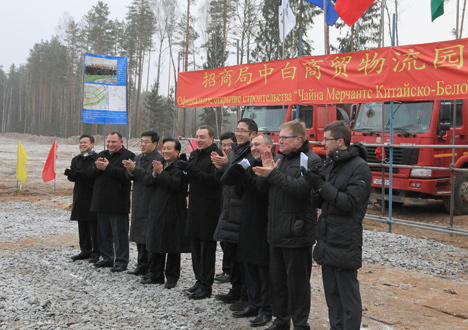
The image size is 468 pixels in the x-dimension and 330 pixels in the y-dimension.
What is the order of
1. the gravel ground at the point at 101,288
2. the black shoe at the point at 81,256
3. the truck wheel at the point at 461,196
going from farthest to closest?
the truck wheel at the point at 461,196
the black shoe at the point at 81,256
the gravel ground at the point at 101,288

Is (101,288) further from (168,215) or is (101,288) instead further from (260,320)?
(260,320)

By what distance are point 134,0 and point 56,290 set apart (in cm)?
4297

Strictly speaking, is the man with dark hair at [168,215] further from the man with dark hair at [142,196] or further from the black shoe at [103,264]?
the black shoe at [103,264]

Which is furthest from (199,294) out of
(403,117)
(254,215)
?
(403,117)

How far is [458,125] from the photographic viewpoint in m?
10.4

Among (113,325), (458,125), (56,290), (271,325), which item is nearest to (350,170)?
(271,325)

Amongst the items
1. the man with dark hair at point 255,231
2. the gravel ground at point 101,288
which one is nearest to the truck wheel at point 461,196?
the gravel ground at point 101,288

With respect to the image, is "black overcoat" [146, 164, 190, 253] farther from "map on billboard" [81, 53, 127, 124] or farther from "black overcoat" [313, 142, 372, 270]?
"map on billboard" [81, 53, 127, 124]

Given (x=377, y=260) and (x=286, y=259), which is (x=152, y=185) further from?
(x=377, y=260)

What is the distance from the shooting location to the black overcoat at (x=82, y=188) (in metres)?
6.77

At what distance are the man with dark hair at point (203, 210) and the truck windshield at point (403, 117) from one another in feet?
19.1

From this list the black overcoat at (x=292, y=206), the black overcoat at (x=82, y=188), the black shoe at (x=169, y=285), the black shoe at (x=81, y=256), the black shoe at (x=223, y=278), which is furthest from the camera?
the black shoe at (x=81, y=256)

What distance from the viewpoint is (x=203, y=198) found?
17.0 feet

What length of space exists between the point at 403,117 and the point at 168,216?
268 inches
